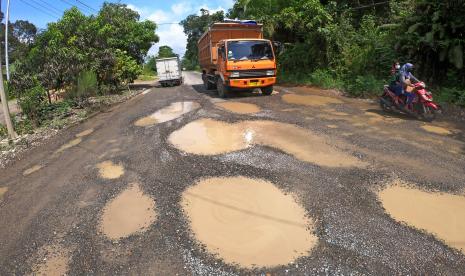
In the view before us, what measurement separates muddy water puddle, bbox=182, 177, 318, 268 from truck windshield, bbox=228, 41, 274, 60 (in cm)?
756

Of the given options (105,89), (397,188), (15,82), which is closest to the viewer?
(397,188)

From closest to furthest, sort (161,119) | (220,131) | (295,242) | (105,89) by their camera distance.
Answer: (295,242)
(220,131)
(161,119)
(105,89)

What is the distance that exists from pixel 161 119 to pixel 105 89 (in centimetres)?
1075

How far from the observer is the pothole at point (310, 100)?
11530 mm

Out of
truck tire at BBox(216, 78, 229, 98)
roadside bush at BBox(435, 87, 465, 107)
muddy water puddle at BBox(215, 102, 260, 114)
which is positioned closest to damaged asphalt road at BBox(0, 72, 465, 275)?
muddy water puddle at BBox(215, 102, 260, 114)

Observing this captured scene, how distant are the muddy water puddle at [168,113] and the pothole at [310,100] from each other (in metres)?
3.27

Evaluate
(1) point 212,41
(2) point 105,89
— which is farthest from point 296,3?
(2) point 105,89

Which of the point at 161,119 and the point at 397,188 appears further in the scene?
the point at 161,119

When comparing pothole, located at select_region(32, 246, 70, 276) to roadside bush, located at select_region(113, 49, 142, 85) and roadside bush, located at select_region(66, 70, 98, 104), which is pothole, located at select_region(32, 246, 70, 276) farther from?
roadside bush, located at select_region(113, 49, 142, 85)

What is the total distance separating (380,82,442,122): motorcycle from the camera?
8.50m

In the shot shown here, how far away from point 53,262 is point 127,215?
1103 millimetres

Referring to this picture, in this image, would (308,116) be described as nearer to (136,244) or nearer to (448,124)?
(448,124)

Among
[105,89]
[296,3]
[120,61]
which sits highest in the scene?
[296,3]

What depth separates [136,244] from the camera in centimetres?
420
